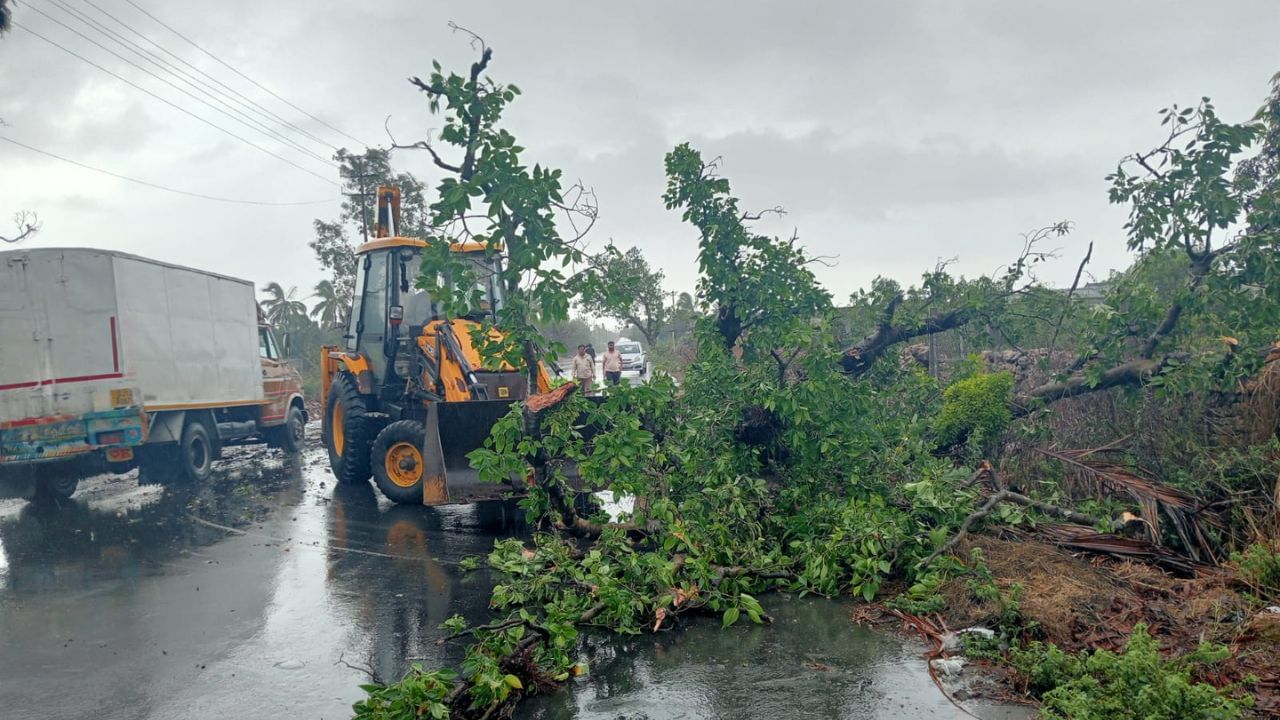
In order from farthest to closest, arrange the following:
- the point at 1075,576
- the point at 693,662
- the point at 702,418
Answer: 1. the point at 702,418
2. the point at 1075,576
3. the point at 693,662

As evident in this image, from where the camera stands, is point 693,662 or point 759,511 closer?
point 693,662

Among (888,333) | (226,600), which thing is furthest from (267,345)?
(888,333)

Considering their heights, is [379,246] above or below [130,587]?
above

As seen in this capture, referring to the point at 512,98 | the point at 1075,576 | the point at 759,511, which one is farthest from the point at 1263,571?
the point at 512,98

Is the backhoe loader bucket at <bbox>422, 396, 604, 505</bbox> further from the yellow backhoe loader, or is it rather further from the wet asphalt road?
the wet asphalt road

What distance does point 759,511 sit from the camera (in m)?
7.02

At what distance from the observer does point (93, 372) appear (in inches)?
434

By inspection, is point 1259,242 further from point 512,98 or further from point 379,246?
point 379,246

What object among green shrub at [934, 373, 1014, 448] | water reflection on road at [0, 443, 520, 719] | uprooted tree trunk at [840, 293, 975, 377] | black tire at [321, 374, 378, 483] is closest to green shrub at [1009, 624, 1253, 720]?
water reflection on road at [0, 443, 520, 719]

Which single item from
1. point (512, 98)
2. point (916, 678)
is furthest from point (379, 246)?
point (916, 678)

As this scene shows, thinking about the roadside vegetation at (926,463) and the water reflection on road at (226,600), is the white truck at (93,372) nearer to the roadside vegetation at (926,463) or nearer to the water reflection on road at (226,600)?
the water reflection on road at (226,600)

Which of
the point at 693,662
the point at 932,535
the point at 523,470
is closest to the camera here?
the point at 693,662

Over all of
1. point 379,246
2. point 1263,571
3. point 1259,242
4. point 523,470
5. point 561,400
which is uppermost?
point 379,246

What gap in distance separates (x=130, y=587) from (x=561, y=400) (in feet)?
13.4
